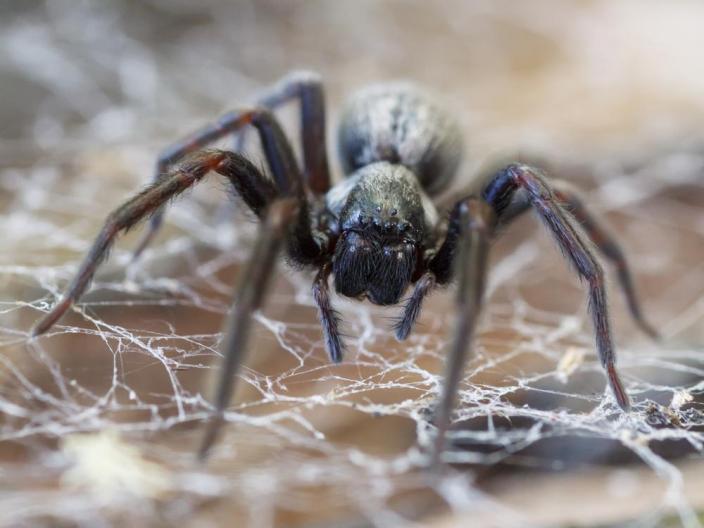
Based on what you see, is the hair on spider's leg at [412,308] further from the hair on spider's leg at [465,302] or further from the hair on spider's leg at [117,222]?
the hair on spider's leg at [117,222]

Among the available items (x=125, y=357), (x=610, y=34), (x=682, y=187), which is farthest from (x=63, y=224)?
(x=610, y=34)

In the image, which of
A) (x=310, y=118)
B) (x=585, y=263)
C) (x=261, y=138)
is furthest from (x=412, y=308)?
(x=310, y=118)

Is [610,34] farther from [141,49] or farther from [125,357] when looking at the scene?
[125,357]

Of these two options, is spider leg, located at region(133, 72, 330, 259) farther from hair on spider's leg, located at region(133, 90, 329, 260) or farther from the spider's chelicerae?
hair on spider's leg, located at region(133, 90, 329, 260)

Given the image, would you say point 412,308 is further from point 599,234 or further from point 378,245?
point 599,234

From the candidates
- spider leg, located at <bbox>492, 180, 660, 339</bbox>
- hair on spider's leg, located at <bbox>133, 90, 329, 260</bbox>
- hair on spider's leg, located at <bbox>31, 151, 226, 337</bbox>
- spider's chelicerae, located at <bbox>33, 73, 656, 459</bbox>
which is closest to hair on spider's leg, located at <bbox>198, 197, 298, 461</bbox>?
spider's chelicerae, located at <bbox>33, 73, 656, 459</bbox>

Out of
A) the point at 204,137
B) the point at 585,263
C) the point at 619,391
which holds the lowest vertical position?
the point at 619,391
